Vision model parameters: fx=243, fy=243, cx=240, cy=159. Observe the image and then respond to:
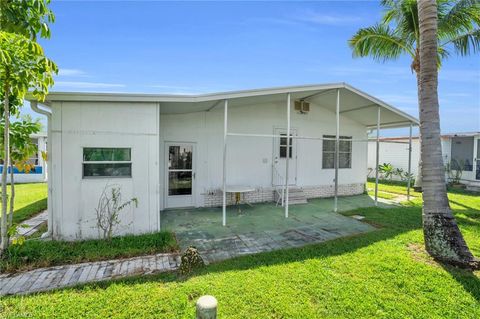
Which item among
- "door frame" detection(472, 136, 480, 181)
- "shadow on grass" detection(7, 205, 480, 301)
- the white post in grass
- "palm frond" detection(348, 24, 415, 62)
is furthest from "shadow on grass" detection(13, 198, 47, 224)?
"door frame" detection(472, 136, 480, 181)

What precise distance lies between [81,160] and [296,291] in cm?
476

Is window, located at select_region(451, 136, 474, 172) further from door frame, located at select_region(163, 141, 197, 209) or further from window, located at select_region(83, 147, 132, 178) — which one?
window, located at select_region(83, 147, 132, 178)

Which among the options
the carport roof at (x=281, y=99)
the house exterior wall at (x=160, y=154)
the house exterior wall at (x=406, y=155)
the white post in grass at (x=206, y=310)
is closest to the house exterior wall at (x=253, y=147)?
the house exterior wall at (x=160, y=154)

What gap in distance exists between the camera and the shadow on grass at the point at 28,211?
21.7 ft

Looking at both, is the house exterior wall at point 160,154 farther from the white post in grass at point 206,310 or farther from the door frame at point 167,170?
the white post in grass at point 206,310

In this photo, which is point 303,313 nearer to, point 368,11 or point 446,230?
point 446,230

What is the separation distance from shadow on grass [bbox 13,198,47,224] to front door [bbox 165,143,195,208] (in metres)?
3.76

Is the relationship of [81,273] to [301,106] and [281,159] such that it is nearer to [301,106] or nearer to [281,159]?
[281,159]

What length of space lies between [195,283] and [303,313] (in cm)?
148

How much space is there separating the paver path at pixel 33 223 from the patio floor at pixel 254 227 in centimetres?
291

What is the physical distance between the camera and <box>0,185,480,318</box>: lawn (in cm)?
288

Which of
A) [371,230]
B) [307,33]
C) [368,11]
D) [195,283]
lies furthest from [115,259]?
[368,11]

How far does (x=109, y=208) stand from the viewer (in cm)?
515

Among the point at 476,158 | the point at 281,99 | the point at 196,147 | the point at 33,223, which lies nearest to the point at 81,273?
the point at 33,223
